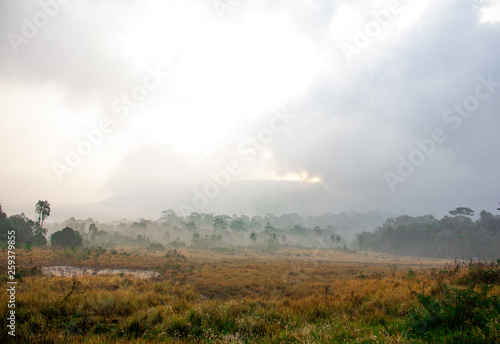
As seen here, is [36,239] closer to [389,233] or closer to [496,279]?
[496,279]

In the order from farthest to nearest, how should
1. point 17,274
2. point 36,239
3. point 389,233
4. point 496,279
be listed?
point 389,233 → point 36,239 → point 17,274 → point 496,279

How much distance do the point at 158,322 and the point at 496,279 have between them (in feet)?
43.0

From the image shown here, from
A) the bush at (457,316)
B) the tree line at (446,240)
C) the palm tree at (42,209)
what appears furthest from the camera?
the tree line at (446,240)

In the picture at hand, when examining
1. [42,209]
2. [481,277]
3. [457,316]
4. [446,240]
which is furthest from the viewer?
[446,240]

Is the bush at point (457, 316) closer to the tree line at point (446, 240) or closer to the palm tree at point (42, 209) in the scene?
the palm tree at point (42, 209)

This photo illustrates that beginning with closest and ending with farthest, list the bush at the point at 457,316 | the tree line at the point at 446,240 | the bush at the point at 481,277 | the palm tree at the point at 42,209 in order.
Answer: the bush at the point at 457,316, the bush at the point at 481,277, the palm tree at the point at 42,209, the tree line at the point at 446,240

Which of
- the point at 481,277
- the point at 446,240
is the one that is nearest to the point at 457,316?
the point at 481,277

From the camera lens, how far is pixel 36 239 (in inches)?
1655

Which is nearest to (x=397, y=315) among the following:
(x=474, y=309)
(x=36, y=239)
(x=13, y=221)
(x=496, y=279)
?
(x=474, y=309)

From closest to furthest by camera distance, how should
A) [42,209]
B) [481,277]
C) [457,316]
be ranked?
[457,316] < [481,277] < [42,209]

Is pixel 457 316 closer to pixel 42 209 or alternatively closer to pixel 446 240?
pixel 42 209

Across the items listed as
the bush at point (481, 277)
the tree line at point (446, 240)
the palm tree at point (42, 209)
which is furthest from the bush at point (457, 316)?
the tree line at point (446, 240)

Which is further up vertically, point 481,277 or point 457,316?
point 457,316

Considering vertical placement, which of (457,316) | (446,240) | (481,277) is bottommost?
(446,240)
